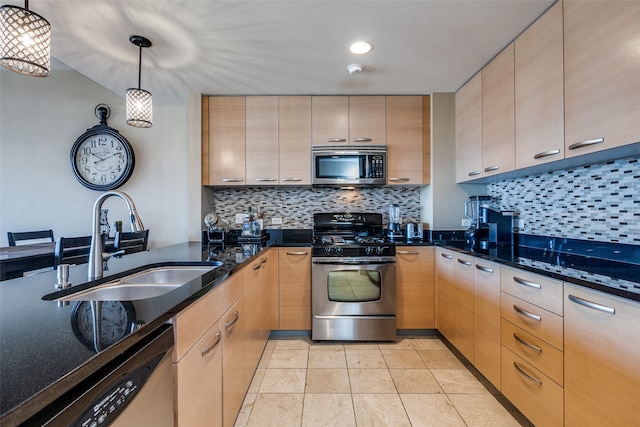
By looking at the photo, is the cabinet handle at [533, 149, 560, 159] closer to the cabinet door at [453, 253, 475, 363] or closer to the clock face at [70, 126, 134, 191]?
the cabinet door at [453, 253, 475, 363]

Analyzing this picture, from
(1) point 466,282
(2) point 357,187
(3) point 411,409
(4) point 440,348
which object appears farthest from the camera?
(2) point 357,187

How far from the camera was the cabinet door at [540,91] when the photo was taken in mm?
1479

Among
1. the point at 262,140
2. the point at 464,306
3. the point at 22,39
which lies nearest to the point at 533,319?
the point at 464,306

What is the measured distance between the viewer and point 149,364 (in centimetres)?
67

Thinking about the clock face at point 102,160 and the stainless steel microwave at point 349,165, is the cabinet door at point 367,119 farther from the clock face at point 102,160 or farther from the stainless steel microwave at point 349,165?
the clock face at point 102,160

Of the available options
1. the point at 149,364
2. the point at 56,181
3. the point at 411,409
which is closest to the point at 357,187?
the point at 411,409

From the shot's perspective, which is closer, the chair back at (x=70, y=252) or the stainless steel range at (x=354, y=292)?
the chair back at (x=70, y=252)

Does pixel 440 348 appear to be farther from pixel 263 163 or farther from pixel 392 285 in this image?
pixel 263 163

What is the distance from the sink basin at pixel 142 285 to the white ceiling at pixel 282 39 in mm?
1453

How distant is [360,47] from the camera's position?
1.91 m

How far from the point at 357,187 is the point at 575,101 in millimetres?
1827

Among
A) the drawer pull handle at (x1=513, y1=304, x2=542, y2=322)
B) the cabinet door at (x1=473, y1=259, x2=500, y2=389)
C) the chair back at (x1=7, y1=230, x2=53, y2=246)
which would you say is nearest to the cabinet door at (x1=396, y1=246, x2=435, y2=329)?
the cabinet door at (x1=473, y1=259, x2=500, y2=389)

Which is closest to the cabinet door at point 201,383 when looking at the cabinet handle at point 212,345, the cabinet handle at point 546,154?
the cabinet handle at point 212,345

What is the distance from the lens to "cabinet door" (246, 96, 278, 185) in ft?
8.83
